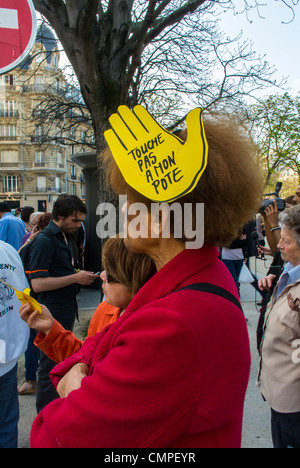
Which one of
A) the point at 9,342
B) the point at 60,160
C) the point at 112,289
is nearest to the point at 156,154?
the point at 112,289

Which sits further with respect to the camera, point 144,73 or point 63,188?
point 63,188

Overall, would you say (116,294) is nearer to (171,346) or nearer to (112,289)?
(112,289)

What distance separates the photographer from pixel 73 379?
104cm

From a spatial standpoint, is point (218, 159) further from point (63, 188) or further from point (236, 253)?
point (63, 188)

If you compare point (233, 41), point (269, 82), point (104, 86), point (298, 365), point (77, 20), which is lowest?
point (298, 365)

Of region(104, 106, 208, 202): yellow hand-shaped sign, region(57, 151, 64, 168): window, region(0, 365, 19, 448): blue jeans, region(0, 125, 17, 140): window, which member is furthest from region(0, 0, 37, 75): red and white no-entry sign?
region(57, 151, 64, 168): window

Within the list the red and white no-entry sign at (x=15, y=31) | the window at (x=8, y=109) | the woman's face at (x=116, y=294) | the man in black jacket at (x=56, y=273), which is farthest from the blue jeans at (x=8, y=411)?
the window at (x=8, y=109)

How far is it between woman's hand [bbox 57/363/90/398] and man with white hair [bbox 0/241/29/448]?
112 cm

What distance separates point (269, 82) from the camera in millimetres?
7016

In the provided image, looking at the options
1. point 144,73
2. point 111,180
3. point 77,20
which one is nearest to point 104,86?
point 77,20

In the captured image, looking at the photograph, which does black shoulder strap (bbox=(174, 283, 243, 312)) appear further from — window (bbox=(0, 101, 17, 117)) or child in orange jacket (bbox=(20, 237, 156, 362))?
window (bbox=(0, 101, 17, 117))

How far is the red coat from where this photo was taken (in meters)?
0.75

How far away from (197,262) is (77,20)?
385cm

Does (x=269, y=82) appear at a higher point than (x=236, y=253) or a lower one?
higher
